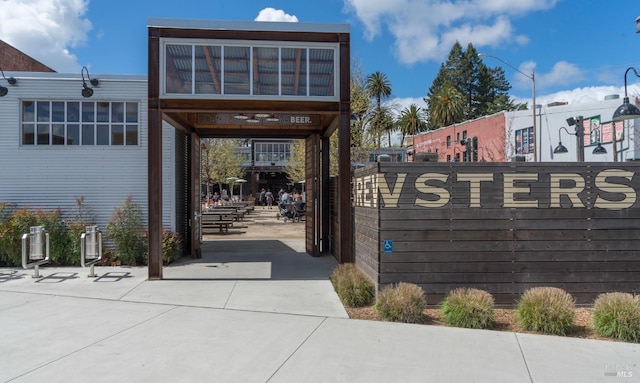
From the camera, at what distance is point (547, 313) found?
6.33 m

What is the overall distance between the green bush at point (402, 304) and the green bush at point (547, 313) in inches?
53.7

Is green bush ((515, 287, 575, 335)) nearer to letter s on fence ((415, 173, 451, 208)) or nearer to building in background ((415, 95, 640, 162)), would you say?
letter s on fence ((415, 173, 451, 208))

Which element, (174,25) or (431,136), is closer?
(174,25)

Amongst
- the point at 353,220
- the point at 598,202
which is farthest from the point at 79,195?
the point at 598,202

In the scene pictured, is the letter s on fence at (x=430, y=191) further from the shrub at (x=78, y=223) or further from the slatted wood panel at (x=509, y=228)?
the shrub at (x=78, y=223)

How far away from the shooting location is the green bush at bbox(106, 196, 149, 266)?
11172 mm

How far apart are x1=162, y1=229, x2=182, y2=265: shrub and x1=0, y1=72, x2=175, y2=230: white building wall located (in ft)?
1.56

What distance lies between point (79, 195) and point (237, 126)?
13.9 feet

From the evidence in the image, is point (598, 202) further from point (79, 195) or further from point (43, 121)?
point (43, 121)

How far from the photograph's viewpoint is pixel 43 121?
1189 cm

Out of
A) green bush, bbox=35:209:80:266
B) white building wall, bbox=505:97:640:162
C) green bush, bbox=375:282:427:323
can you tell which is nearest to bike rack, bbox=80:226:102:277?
green bush, bbox=35:209:80:266

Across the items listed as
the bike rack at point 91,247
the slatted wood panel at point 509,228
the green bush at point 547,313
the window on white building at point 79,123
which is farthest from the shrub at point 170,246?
the green bush at point 547,313

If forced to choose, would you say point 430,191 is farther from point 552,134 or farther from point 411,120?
point 411,120

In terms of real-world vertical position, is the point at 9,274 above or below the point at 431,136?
below
